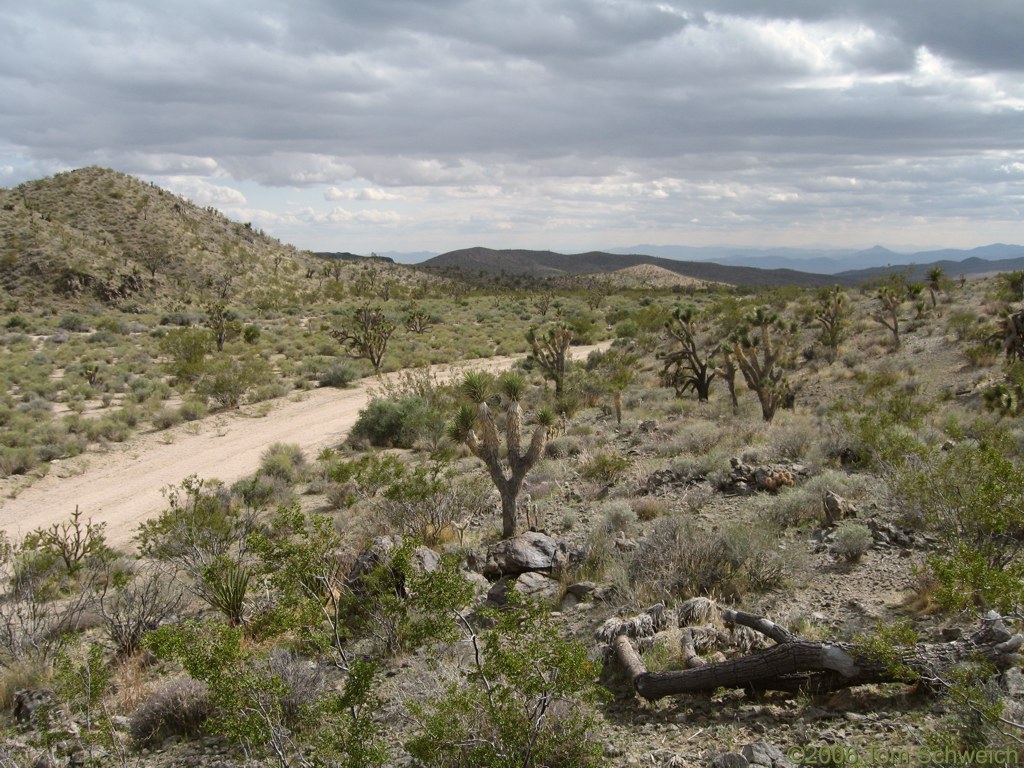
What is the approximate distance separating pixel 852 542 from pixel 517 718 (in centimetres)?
495

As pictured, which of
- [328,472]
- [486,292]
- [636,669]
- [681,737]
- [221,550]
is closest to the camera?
[681,737]

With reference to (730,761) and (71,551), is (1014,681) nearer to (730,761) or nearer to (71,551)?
(730,761)

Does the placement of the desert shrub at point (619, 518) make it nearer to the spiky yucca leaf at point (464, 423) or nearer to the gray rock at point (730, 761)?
the spiky yucca leaf at point (464, 423)

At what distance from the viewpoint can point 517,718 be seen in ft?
14.1

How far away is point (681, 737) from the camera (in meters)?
4.82

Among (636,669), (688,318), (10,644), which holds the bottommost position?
(10,644)

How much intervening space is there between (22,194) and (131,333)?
3246 cm

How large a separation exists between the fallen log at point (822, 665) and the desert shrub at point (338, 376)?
71.5 feet

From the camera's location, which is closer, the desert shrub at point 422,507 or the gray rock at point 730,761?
the gray rock at point 730,761

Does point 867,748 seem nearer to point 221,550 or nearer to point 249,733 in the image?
point 249,733

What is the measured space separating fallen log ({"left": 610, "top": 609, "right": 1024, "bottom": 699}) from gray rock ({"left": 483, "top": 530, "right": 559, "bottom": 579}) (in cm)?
274

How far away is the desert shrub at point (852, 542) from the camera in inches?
293

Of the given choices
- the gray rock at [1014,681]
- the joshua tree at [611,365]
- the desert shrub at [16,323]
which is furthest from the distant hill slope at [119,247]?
the gray rock at [1014,681]

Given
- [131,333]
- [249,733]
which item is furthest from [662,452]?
[131,333]
